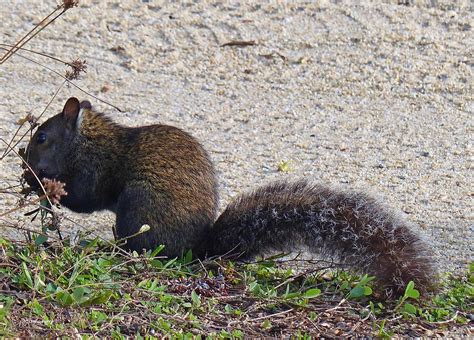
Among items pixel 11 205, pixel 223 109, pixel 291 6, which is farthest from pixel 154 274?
pixel 291 6

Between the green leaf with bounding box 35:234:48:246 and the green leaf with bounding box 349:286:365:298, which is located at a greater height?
the green leaf with bounding box 35:234:48:246

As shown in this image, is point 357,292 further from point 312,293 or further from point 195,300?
point 195,300

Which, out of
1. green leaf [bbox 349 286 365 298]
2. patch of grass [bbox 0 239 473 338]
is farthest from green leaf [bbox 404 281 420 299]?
green leaf [bbox 349 286 365 298]

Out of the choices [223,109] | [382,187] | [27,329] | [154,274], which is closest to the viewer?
[27,329]

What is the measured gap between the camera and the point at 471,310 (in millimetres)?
5098

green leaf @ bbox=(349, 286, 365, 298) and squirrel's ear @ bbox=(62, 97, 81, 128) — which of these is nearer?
green leaf @ bbox=(349, 286, 365, 298)

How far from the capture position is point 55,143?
19.3 ft

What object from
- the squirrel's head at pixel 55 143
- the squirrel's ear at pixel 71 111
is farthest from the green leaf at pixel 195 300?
the squirrel's ear at pixel 71 111

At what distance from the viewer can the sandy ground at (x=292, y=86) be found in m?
7.08

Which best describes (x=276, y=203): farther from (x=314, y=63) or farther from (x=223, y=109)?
(x=314, y=63)

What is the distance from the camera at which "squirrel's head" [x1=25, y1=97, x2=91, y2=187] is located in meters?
5.86

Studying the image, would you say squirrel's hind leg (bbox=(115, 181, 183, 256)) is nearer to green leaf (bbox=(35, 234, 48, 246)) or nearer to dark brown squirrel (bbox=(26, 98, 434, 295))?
dark brown squirrel (bbox=(26, 98, 434, 295))

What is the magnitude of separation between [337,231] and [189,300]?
29.3 inches

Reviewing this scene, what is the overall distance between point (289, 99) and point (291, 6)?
1551 mm
